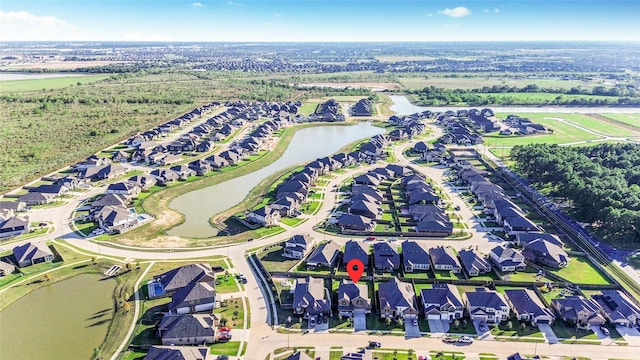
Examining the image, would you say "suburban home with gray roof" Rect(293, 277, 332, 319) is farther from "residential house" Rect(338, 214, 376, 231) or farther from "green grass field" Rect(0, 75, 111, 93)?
"green grass field" Rect(0, 75, 111, 93)

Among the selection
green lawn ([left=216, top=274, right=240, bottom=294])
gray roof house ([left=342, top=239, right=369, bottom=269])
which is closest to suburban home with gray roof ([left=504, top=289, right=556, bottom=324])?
gray roof house ([left=342, top=239, right=369, bottom=269])

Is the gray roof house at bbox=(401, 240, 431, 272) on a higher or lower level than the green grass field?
lower

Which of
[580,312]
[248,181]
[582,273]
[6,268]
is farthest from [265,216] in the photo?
[582,273]

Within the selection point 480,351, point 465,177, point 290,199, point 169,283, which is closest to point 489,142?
point 465,177

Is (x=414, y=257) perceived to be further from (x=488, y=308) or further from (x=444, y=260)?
(x=488, y=308)

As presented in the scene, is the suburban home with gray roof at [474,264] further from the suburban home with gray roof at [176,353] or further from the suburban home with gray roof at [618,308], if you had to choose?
the suburban home with gray roof at [176,353]

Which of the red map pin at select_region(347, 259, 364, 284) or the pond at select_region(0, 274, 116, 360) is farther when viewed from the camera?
the red map pin at select_region(347, 259, 364, 284)

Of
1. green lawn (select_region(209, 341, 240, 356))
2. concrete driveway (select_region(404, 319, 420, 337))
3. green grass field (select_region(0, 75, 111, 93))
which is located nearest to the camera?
green lawn (select_region(209, 341, 240, 356))
